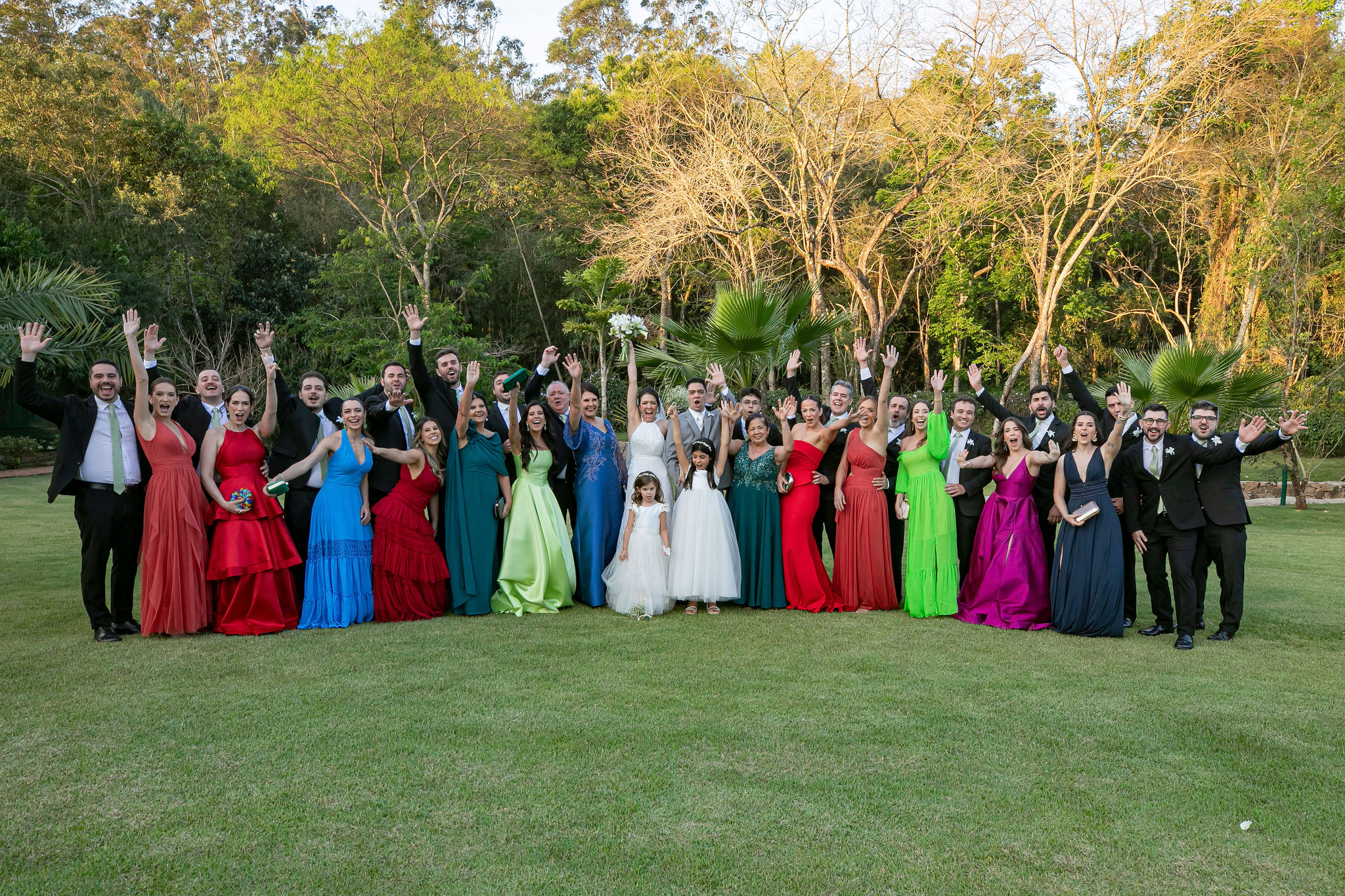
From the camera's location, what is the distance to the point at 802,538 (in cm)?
732

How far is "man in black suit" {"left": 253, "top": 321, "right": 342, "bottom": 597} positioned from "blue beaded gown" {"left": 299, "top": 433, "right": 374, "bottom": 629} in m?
0.13

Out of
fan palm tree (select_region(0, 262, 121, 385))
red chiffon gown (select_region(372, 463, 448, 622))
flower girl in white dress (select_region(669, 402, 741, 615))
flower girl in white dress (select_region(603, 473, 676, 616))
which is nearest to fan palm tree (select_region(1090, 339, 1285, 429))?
flower girl in white dress (select_region(669, 402, 741, 615))

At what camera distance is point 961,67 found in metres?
17.8

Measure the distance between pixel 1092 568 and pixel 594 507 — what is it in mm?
3726

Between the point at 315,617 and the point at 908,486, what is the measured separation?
4586 millimetres

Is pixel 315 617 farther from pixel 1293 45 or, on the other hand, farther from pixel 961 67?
pixel 1293 45

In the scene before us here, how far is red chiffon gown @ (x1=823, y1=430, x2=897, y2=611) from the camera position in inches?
287

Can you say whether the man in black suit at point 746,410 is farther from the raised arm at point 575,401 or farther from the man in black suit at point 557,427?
the man in black suit at point 557,427

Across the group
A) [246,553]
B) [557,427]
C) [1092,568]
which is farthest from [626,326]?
[1092,568]

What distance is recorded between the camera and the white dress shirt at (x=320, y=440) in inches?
265

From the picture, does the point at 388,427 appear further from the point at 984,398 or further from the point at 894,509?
the point at 984,398

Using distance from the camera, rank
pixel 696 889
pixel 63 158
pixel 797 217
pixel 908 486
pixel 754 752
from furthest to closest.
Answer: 1. pixel 63 158
2. pixel 797 217
3. pixel 908 486
4. pixel 754 752
5. pixel 696 889

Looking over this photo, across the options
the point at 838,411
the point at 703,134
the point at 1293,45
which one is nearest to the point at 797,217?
the point at 703,134

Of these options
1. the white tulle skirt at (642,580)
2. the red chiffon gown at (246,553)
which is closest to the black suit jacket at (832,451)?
the white tulle skirt at (642,580)
